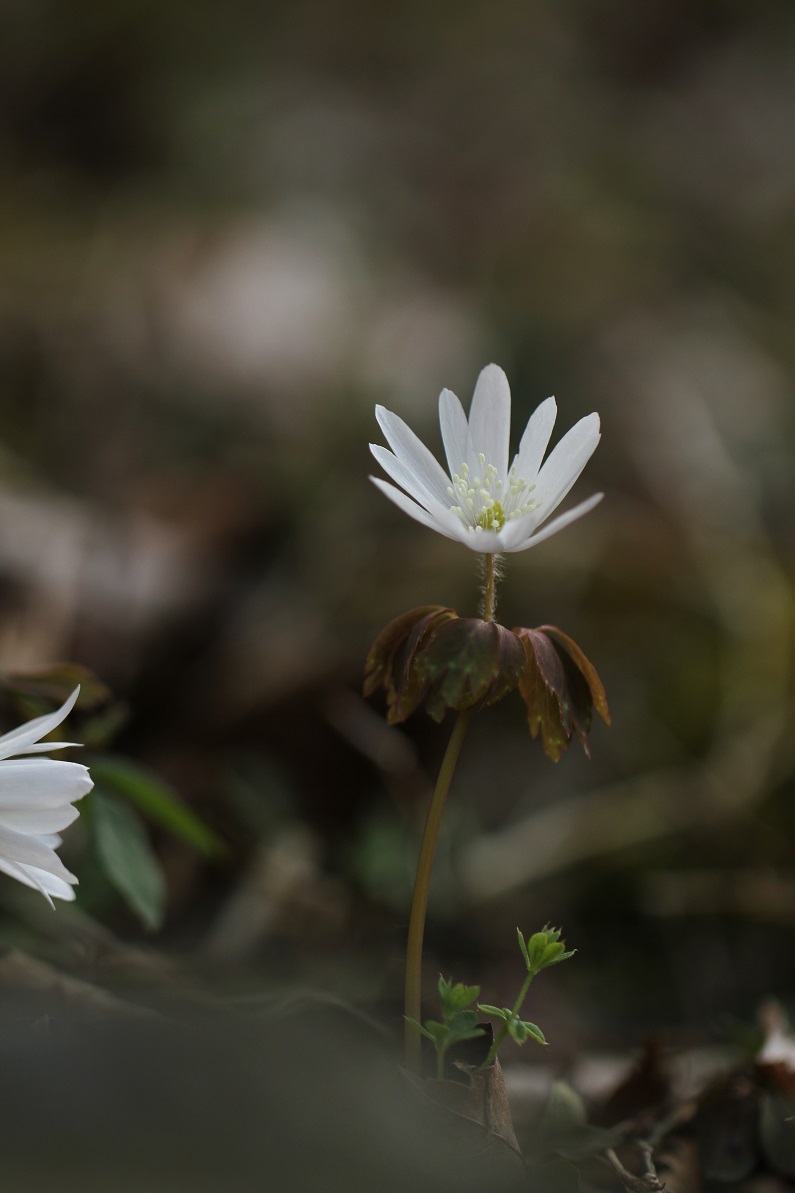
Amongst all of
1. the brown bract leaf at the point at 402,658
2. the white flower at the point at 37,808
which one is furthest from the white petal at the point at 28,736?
the brown bract leaf at the point at 402,658

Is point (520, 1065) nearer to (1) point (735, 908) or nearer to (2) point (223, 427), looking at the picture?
(1) point (735, 908)

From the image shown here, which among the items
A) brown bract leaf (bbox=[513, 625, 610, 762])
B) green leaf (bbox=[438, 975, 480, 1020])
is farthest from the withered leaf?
green leaf (bbox=[438, 975, 480, 1020])

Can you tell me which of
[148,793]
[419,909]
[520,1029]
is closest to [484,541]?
[419,909]

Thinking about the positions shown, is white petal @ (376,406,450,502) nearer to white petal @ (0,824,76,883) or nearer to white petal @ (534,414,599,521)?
white petal @ (534,414,599,521)

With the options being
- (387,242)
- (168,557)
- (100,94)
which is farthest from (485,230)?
(168,557)

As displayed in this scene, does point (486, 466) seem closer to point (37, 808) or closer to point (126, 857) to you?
point (37, 808)

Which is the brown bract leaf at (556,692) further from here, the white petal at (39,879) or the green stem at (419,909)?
the white petal at (39,879)

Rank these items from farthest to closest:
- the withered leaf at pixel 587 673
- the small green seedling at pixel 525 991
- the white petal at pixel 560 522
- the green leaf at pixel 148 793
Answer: the green leaf at pixel 148 793 → the withered leaf at pixel 587 673 → the small green seedling at pixel 525 991 → the white petal at pixel 560 522
